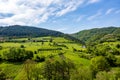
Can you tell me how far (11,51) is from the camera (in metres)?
188

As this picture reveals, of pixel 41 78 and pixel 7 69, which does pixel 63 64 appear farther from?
pixel 7 69

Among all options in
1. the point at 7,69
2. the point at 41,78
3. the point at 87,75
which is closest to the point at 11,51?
the point at 7,69

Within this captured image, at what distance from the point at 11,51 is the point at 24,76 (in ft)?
277

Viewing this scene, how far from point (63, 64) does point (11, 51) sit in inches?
3254

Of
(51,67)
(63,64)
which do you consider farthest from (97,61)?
(51,67)

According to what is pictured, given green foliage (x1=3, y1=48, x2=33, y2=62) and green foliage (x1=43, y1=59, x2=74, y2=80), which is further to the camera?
green foliage (x1=3, y1=48, x2=33, y2=62)

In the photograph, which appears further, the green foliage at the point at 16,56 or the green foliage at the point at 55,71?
the green foliage at the point at 16,56

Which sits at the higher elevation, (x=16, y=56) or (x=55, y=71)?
(x=16, y=56)

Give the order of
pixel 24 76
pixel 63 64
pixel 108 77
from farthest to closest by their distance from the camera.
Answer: pixel 63 64, pixel 24 76, pixel 108 77

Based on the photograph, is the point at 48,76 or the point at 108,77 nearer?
the point at 108,77

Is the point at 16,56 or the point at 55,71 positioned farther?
the point at 16,56

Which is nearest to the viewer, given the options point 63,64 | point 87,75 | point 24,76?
point 87,75

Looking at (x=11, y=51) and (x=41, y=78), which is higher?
(x=11, y=51)

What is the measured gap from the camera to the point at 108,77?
3634 inches
